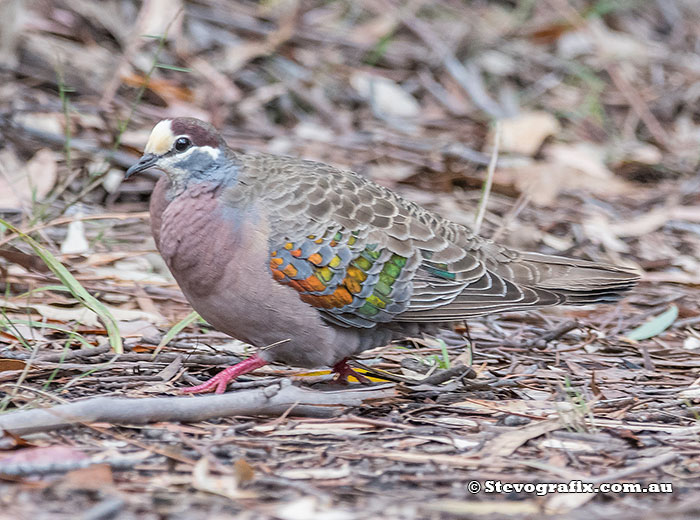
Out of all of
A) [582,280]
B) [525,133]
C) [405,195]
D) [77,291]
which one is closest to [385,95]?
[525,133]

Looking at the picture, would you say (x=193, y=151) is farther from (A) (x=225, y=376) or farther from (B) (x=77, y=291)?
(A) (x=225, y=376)

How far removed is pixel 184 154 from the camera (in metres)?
4.24

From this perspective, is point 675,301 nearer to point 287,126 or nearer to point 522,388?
point 522,388

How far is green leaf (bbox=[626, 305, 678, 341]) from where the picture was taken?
203 inches

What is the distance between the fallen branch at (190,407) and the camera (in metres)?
3.22

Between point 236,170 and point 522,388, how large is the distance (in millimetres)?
1566

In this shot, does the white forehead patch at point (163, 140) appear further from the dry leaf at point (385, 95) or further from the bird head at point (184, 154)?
the dry leaf at point (385, 95)

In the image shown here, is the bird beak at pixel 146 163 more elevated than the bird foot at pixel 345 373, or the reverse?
the bird beak at pixel 146 163

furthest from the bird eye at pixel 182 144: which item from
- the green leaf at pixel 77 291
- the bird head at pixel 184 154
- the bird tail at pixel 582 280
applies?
the bird tail at pixel 582 280

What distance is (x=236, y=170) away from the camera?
4.30 meters

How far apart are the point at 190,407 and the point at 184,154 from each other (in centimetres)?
124

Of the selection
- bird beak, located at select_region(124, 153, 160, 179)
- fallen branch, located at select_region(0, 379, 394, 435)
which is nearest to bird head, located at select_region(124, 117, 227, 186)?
bird beak, located at select_region(124, 153, 160, 179)

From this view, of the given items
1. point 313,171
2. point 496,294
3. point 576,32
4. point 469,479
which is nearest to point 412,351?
point 496,294

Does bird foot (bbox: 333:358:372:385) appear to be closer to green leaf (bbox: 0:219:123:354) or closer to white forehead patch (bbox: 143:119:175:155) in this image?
green leaf (bbox: 0:219:123:354)
